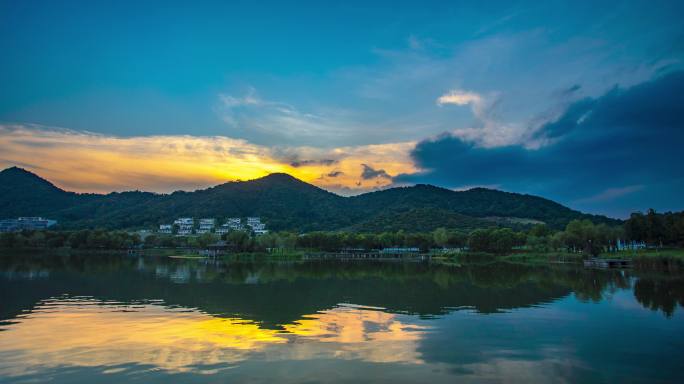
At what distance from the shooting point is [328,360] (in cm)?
1420

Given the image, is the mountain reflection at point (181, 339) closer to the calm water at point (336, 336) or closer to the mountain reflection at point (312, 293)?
the calm water at point (336, 336)

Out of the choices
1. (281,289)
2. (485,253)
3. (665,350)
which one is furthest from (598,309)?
(485,253)

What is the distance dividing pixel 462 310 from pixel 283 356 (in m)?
14.0

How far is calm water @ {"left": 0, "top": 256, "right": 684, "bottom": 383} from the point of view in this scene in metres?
12.9

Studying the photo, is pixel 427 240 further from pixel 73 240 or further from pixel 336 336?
pixel 336 336

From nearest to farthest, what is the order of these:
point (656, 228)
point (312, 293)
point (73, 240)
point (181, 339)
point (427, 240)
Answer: point (181, 339), point (312, 293), point (656, 228), point (73, 240), point (427, 240)

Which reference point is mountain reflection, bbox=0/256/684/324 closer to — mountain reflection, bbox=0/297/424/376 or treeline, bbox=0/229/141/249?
mountain reflection, bbox=0/297/424/376

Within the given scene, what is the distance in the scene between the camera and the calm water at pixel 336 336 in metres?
12.9

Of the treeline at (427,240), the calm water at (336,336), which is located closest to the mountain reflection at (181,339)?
the calm water at (336,336)

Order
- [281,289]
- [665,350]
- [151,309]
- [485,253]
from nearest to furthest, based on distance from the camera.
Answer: [665,350] → [151,309] → [281,289] → [485,253]

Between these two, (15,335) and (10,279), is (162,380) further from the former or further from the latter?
(10,279)

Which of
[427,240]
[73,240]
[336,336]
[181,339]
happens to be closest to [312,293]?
[336,336]

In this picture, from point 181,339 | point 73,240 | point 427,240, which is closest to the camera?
point 181,339

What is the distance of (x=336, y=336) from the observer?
17.8 meters
